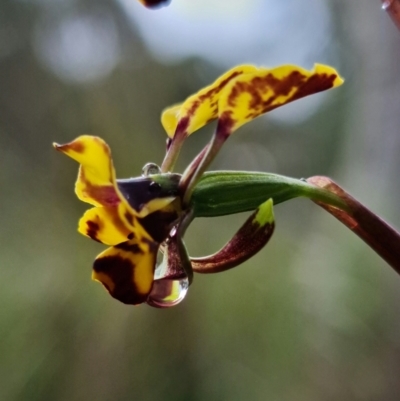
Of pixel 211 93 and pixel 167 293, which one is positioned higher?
pixel 211 93

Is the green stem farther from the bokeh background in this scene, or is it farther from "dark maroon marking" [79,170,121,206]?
the bokeh background

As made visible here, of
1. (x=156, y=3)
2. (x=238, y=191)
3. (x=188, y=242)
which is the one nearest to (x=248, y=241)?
(x=238, y=191)

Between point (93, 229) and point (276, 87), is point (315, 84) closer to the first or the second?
point (276, 87)

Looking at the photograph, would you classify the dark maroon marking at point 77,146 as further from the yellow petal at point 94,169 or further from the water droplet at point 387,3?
the water droplet at point 387,3

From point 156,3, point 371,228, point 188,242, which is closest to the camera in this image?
point 156,3

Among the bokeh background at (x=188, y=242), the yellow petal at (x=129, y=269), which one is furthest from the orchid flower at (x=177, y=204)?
the bokeh background at (x=188, y=242)
